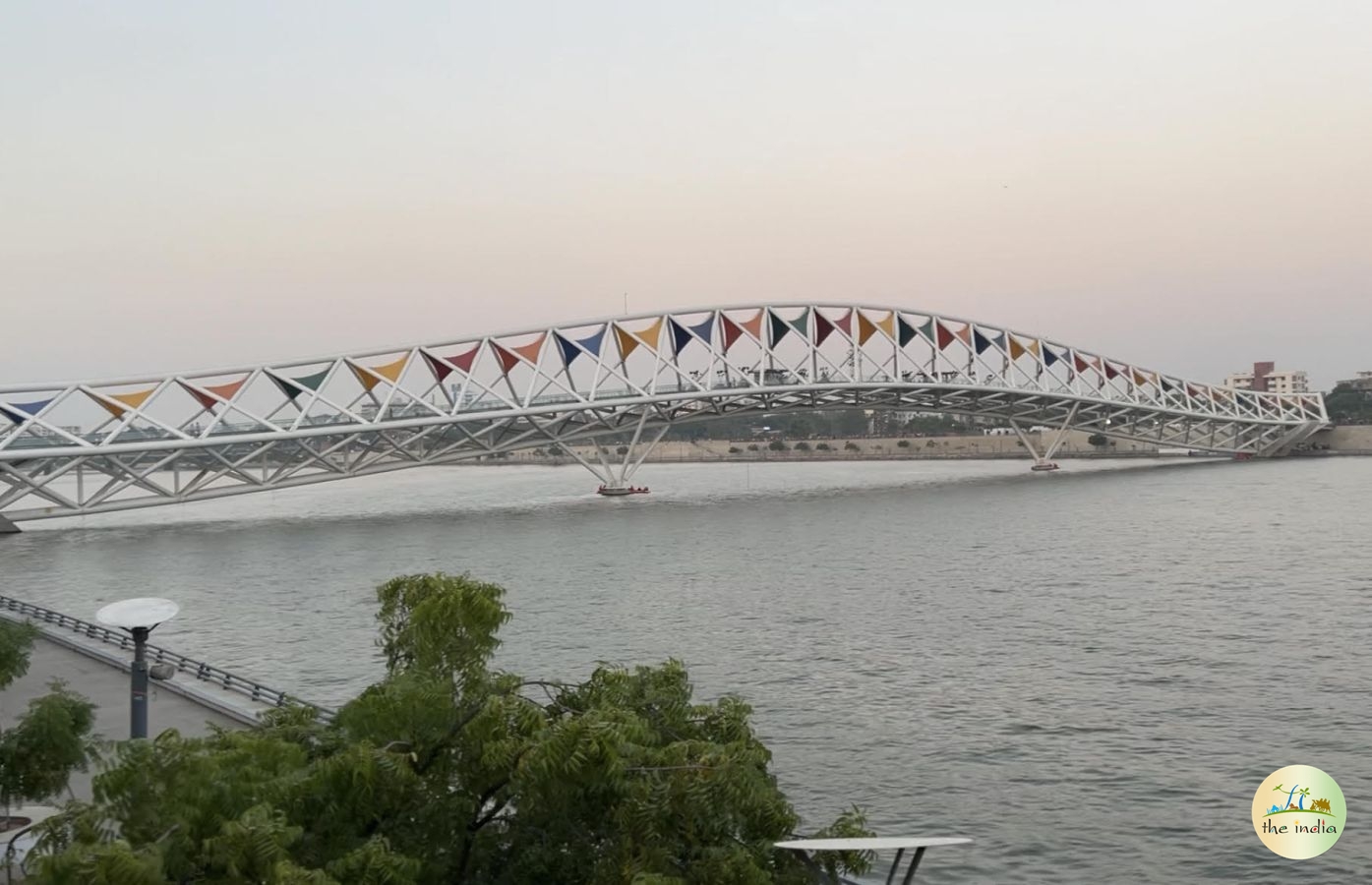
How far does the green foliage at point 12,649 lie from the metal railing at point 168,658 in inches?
138

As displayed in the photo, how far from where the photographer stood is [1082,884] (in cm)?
1185

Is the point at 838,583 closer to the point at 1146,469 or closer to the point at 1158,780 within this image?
the point at 1158,780

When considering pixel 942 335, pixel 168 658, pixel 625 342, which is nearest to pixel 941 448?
pixel 942 335

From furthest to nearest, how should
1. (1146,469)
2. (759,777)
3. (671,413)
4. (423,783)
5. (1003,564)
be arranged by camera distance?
(1146,469) → (671,413) → (1003,564) → (759,777) → (423,783)

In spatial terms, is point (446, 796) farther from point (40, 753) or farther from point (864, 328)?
point (864, 328)

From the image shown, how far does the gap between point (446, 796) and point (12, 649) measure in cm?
728

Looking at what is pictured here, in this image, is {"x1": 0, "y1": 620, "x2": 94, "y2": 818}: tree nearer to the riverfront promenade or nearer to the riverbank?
the riverfront promenade

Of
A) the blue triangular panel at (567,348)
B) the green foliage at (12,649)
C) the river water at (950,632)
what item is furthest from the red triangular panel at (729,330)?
the green foliage at (12,649)

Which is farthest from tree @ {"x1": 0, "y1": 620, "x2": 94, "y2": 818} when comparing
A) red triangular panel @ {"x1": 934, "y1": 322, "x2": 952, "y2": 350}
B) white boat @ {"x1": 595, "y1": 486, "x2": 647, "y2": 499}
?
red triangular panel @ {"x1": 934, "y1": 322, "x2": 952, "y2": 350}

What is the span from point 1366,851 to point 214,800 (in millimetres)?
11804

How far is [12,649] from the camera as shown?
11664 millimetres

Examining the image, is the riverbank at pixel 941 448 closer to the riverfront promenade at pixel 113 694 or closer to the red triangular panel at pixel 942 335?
the red triangular panel at pixel 942 335

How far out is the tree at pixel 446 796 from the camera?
578 centimetres

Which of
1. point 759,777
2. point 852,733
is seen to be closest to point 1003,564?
point 852,733
